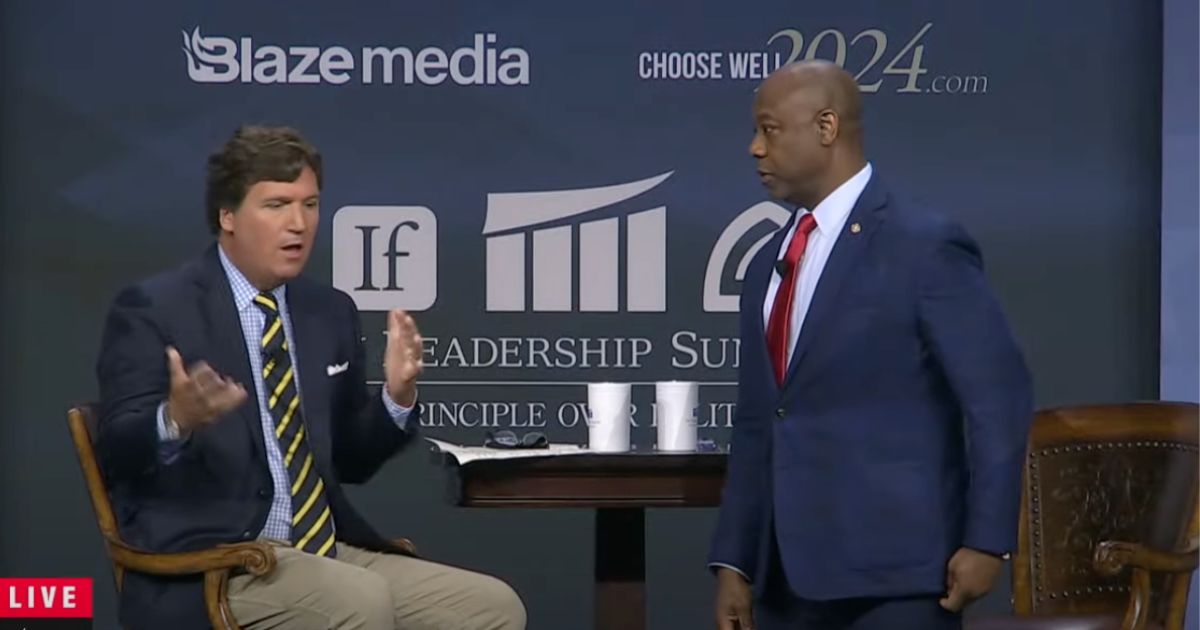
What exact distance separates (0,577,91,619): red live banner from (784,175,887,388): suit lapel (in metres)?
2.58

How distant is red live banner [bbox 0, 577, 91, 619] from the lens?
16.4 ft

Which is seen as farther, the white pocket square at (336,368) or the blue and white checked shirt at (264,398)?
the white pocket square at (336,368)

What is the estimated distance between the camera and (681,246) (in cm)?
569

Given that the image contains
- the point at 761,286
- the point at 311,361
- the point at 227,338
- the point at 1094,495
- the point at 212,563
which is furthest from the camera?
the point at 1094,495

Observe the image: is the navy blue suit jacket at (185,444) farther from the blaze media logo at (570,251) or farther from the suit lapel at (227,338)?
the blaze media logo at (570,251)

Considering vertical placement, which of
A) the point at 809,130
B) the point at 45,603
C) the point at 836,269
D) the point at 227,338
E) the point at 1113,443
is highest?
the point at 809,130

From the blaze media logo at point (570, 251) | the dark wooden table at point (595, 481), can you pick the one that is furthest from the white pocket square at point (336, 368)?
the blaze media logo at point (570, 251)

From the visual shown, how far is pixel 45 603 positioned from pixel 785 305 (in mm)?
2958

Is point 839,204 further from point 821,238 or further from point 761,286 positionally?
point 761,286

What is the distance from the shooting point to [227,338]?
3775 mm

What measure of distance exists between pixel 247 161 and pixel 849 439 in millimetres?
1500

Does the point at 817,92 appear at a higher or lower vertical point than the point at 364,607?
higher

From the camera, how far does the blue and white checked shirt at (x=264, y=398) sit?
377 centimetres

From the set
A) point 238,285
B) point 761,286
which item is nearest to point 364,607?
point 238,285
